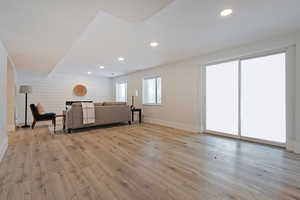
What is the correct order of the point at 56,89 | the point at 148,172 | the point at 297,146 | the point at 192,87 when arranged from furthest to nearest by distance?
1. the point at 56,89
2. the point at 192,87
3. the point at 297,146
4. the point at 148,172

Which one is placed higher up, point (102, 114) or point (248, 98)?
point (248, 98)

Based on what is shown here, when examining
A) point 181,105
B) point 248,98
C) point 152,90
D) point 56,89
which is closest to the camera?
point 248,98

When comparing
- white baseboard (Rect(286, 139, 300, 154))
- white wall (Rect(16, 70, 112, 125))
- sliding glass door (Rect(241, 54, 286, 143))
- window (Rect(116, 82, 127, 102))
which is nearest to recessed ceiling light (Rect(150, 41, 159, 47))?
sliding glass door (Rect(241, 54, 286, 143))

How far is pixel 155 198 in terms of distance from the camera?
1.45 metres

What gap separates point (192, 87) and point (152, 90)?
2.06m

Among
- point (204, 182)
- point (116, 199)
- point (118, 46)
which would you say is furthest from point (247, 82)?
point (116, 199)

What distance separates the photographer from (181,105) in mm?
4801

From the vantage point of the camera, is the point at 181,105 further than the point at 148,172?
Yes

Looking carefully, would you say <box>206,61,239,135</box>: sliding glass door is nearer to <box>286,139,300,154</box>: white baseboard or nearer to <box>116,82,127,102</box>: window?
<box>286,139,300,154</box>: white baseboard

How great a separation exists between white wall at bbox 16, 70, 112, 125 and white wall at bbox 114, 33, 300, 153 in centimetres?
255

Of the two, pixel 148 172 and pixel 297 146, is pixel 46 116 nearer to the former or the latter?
pixel 148 172

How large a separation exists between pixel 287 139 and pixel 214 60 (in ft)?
7.49

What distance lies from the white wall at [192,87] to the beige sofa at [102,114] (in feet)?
3.95

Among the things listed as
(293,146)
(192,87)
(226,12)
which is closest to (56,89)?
(192,87)
